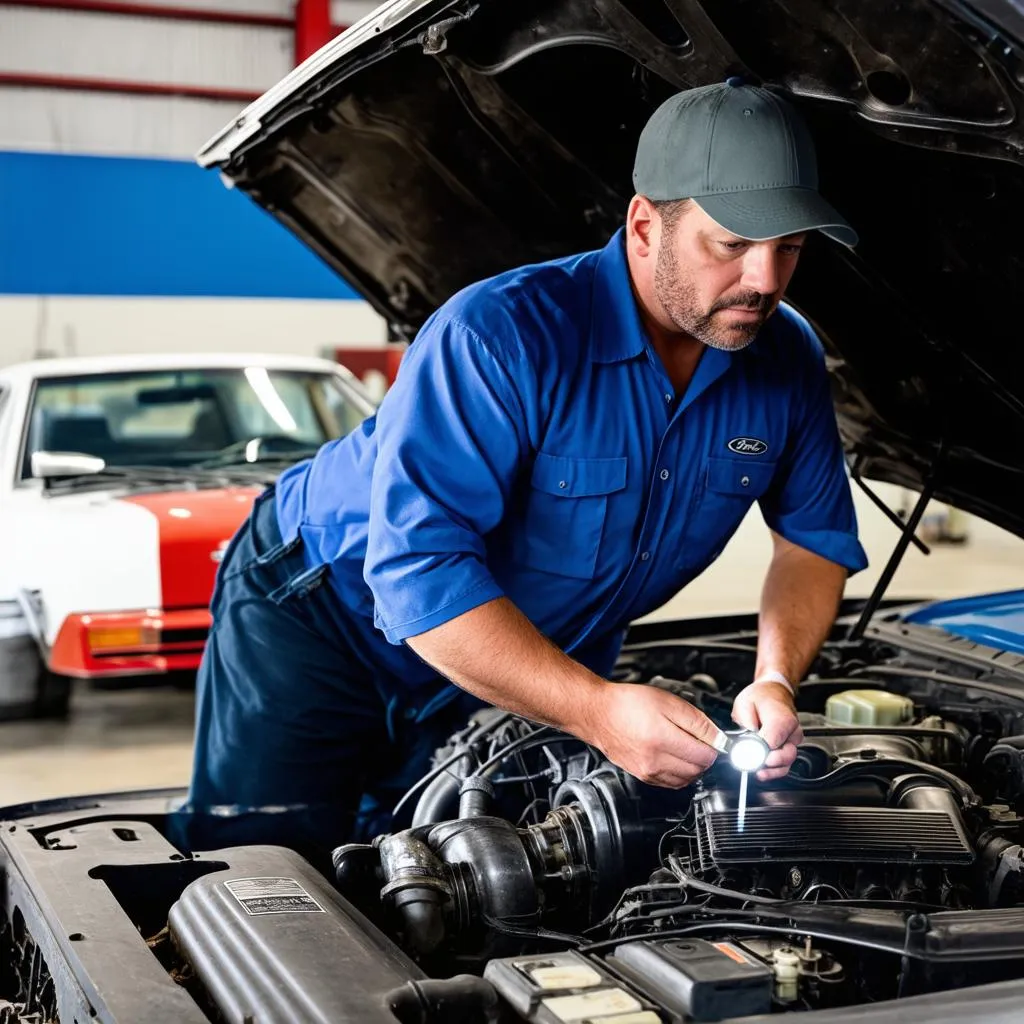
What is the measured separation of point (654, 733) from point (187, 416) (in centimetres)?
349

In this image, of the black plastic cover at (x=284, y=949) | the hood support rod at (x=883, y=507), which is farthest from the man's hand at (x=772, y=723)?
the hood support rod at (x=883, y=507)

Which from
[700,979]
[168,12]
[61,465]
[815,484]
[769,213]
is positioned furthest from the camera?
[168,12]

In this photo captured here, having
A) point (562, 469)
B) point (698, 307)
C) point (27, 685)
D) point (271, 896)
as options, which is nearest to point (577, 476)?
point (562, 469)

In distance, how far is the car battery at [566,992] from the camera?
1287 mm

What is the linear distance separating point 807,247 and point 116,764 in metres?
2.99

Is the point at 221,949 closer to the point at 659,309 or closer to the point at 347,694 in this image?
the point at 347,694

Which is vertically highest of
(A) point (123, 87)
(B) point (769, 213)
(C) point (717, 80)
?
(A) point (123, 87)

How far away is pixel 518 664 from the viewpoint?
1.72 metres

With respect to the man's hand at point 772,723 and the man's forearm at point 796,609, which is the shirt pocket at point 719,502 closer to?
the man's forearm at point 796,609

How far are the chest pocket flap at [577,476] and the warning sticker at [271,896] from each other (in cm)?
63

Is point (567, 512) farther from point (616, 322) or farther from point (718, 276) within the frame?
point (718, 276)

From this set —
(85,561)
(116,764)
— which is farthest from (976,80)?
(116,764)

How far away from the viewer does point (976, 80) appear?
145 cm

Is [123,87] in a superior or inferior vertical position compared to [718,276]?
superior
